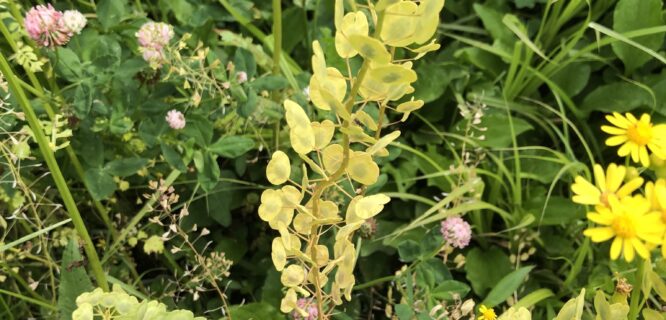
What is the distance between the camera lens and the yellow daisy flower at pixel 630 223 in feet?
1.76

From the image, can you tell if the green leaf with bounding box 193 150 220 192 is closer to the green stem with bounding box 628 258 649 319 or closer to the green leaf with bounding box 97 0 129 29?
the green leaf with bounding box 97 0 129 29

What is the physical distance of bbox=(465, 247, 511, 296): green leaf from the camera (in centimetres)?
114

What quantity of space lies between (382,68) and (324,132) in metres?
0.09

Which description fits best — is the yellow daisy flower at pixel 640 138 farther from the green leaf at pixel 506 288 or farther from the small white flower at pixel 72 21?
the small white flower at pixel 72 21

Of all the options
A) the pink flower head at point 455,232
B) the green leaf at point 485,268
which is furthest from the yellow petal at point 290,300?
the green leaf at point 485,268

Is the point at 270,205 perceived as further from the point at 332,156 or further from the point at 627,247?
the point at 627,247

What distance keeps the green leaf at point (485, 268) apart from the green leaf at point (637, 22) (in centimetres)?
42

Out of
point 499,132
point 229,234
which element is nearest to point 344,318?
point 229,234

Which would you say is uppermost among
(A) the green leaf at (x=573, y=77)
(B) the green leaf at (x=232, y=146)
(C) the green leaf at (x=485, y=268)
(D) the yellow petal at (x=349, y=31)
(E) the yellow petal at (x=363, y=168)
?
(D) the yellow petal at (x=349, y=31)

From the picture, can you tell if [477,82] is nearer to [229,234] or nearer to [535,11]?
[535,11]

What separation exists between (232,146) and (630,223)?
0.61 metres

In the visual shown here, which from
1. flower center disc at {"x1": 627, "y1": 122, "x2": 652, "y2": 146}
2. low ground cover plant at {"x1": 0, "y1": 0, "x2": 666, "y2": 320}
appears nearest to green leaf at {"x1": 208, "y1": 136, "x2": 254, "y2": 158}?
→ low ground cover plant at {"x1": 0, "y1": 0, "x2": 666, "y2": 320}

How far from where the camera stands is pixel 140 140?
3.50ft

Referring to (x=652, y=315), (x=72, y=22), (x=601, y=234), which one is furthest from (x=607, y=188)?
(x=72, y=22)
